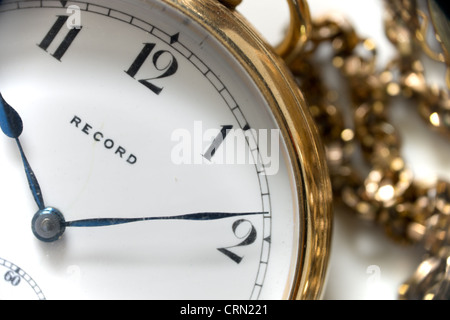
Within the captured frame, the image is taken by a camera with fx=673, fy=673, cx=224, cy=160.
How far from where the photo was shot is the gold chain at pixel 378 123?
86cm

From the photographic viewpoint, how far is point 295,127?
68cm

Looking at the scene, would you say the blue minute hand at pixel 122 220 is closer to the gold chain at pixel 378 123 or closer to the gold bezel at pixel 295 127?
the gold bezel at pixel 295 127

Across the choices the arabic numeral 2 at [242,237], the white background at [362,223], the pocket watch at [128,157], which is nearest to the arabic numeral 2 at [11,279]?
the pocket watch at [128,157]

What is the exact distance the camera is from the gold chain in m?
0.86

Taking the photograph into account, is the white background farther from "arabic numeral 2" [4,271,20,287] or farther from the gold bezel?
"arabic numeral 2" [4,271,20,287]

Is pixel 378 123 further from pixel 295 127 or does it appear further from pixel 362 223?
pixel 295 127

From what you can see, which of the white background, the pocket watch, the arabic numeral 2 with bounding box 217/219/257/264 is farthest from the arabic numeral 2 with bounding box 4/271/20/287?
the white background

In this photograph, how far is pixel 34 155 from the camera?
688 mm

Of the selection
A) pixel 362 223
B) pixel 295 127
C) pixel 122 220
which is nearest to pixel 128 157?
pixel 122 220

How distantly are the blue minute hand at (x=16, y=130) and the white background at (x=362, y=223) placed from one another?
33 cm

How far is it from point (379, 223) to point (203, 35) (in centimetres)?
37
